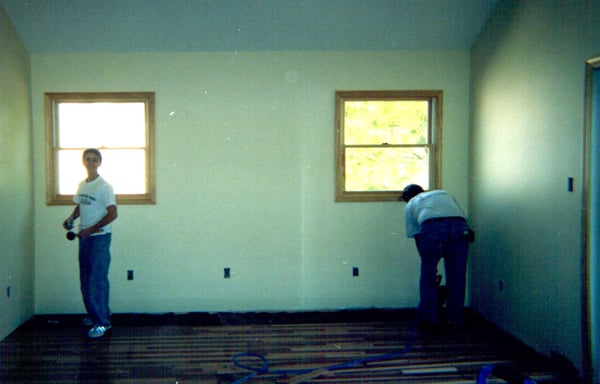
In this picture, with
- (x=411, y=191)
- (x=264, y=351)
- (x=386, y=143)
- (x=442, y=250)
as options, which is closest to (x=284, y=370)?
(x=264, y=351)

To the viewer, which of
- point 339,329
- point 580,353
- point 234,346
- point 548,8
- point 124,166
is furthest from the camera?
point 124,166

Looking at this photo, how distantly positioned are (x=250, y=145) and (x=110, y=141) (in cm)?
135

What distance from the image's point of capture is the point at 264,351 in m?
4.66

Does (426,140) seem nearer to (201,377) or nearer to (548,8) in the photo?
(548,8)

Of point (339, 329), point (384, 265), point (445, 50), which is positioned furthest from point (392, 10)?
point (339, 329)

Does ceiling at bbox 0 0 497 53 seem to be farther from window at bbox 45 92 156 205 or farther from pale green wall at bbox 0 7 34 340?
window at bbox 45 92 156 205

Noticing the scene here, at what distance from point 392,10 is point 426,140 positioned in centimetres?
134

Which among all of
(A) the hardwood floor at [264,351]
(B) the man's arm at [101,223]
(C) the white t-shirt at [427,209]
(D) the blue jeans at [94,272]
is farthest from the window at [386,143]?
(D) the blue jeans at [94,272]

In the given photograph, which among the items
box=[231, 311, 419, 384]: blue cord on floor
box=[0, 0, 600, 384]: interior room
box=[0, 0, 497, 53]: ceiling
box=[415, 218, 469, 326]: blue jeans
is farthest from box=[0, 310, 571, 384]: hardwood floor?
box=[0, 0, 497, 53]: ceiling

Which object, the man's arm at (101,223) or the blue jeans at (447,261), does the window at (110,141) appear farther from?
the blue jeans at (447,261)

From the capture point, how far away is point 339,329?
534 centimetres

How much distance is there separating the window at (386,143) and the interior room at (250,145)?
11 centimetres

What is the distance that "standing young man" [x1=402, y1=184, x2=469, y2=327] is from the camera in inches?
201

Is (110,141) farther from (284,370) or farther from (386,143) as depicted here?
(284,370)
